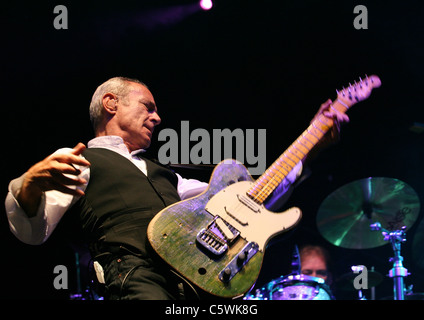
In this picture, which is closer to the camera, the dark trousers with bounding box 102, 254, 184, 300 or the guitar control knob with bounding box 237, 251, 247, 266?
the dark trousers with bounding box 102, 254, 184, 300

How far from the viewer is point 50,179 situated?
170 centimetres

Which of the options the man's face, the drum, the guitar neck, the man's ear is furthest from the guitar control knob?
the drum

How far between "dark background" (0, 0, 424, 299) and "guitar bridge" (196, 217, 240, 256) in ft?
4.74

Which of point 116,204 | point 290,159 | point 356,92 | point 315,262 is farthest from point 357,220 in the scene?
point 116,204

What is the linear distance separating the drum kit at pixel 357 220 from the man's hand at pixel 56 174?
315cm

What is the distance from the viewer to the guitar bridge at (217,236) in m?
2.02

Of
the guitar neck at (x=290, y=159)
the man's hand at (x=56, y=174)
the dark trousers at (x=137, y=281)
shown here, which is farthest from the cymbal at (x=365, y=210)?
the man's hand at (x=56, y=174)

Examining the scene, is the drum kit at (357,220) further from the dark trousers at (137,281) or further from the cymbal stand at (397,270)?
the dark trousers at (137,281)

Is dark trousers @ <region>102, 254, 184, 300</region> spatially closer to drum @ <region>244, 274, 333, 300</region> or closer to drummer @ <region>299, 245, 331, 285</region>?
drum @ <region>244, 274, 333, 300</region>

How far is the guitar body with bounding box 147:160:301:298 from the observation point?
1943mm

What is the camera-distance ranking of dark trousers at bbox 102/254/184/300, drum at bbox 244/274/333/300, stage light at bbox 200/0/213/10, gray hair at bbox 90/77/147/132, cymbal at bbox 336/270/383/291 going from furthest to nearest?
cymbal at bbox 336/270/383/291 → drum at bbox 244/274/333/300 → stage light at bbox 200/0/213/10 → gray hair at bbox 90/77/147/132 → dark trousers at bbox 102/254/184/300

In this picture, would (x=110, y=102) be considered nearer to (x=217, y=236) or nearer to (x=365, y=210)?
(x=217, y=236)

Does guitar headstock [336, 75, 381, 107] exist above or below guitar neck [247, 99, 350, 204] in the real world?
above

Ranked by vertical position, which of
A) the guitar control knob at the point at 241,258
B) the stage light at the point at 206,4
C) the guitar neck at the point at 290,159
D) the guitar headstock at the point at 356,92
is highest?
the stage light at the point at 206,4
